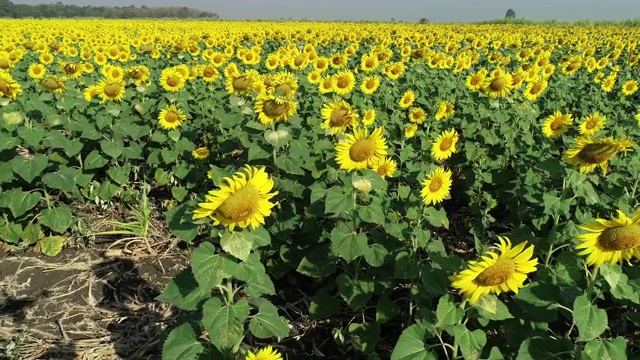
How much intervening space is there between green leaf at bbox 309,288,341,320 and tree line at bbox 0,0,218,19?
6470 centimetres

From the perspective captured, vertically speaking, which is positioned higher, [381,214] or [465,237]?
[381,214]

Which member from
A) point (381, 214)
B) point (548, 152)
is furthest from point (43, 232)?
point (548, 152)

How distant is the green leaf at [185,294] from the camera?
2246mm

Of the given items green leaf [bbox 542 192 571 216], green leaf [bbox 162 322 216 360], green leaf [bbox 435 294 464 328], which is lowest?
green leaf [bbox 162 322 216 360]

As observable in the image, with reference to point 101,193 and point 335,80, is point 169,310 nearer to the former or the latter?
point 101,193

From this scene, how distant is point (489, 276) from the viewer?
1.90 m

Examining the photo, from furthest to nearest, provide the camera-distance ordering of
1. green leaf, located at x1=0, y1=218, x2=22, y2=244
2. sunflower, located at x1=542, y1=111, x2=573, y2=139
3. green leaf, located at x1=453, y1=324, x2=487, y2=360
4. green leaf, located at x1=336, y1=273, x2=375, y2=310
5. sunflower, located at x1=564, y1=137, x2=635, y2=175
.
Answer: sunflower, located at x1=542, y1=111, x2=573, y2=139 < green leaf, located at x1=0, y1=218, x2=22, y2=244 < green leaf, located at x1=336, y1=273, x2=375, y2=310 < sunflower, located at x1=564, y1=137, x2=635, y2=175 < green leaf, located at x1=453, y1=324, x2=487, y2=360

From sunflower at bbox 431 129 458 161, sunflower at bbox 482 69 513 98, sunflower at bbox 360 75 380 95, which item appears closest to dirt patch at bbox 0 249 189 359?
sunflower at bbox 431 129 458 161

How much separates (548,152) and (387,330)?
8.48ft

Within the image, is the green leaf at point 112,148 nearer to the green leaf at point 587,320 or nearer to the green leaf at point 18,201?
the green leaf at point 18,201

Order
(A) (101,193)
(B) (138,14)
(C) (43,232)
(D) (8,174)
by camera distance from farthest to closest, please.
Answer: (B) (138,14) < (A) (101,193) < (C) (43,232) < (D) (8,174)

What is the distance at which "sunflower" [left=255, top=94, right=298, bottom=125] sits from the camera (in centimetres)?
377

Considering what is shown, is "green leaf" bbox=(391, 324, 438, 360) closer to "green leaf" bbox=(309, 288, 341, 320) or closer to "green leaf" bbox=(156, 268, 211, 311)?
"green leaf" bbox=(156, 268, 211, 311)

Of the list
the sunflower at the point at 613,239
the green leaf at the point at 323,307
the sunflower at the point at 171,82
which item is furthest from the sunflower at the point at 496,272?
the sunflower at the point at 171,82
